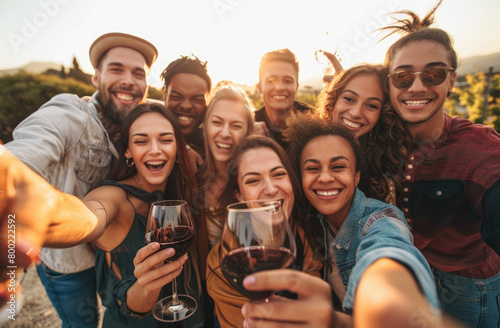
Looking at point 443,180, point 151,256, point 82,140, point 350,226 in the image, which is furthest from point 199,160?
point 443,180

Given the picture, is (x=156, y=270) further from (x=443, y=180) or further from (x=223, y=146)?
(x=443, y=180)

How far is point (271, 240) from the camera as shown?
1051 millimetres

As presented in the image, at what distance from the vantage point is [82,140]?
2.31 m

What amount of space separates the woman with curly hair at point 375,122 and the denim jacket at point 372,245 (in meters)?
0.61

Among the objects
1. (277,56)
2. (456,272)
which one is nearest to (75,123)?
(277,56)

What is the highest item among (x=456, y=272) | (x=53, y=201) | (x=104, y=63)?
(x=104, y=63)

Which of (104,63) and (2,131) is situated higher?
(104,63)

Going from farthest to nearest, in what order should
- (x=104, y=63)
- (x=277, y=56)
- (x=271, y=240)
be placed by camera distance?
(x=277, y=56) < (x=104, y=63) < (x=271, y=240)

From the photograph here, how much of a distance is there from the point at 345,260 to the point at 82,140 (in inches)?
102

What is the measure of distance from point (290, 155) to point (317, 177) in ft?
1.44

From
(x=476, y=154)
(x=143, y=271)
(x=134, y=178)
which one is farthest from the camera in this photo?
(x=134, y=178)

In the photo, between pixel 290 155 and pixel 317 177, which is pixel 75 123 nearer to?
pixel 290 155

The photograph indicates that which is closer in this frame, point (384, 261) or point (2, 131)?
point (384, 261)

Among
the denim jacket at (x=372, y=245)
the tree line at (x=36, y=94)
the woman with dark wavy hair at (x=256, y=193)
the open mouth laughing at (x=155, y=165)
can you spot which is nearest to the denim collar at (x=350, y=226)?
the denim jacket at (x=372, y=245)
